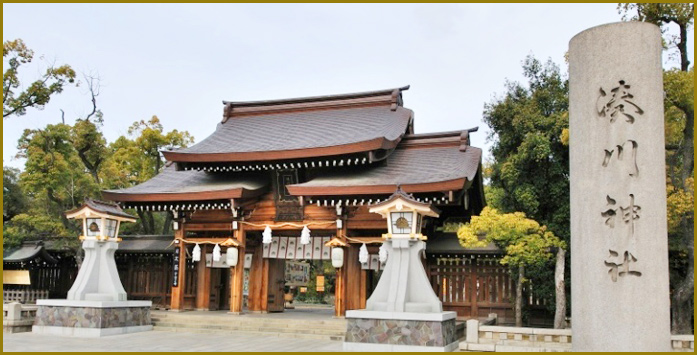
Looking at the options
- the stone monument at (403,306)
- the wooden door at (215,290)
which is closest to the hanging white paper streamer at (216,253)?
the wooden door at (215,290)

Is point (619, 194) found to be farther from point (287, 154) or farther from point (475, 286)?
point (287, 154)

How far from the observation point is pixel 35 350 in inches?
502

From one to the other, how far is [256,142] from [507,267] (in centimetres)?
953

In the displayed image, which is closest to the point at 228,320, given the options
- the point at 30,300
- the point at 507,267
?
the point at 507,267

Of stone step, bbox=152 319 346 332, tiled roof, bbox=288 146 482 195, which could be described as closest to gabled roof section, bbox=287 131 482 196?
tiled roof, bbox=288 146 482 195

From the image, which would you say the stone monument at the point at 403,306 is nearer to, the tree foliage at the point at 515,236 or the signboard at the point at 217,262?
the tree foliage at the point at 515,236

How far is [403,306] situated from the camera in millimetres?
13211

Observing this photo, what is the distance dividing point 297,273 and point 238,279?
15.7 metres

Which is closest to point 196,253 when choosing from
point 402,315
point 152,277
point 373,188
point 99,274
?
point 99,274

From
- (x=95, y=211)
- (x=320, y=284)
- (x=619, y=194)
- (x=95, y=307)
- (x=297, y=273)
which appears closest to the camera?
(x=619, y=194)

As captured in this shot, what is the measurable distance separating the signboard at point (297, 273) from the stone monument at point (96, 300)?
16.6 meters

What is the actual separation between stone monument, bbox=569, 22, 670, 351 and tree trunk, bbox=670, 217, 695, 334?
5.68 m

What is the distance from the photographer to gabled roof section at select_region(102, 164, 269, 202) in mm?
18609

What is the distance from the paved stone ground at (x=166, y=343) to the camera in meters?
13.3
